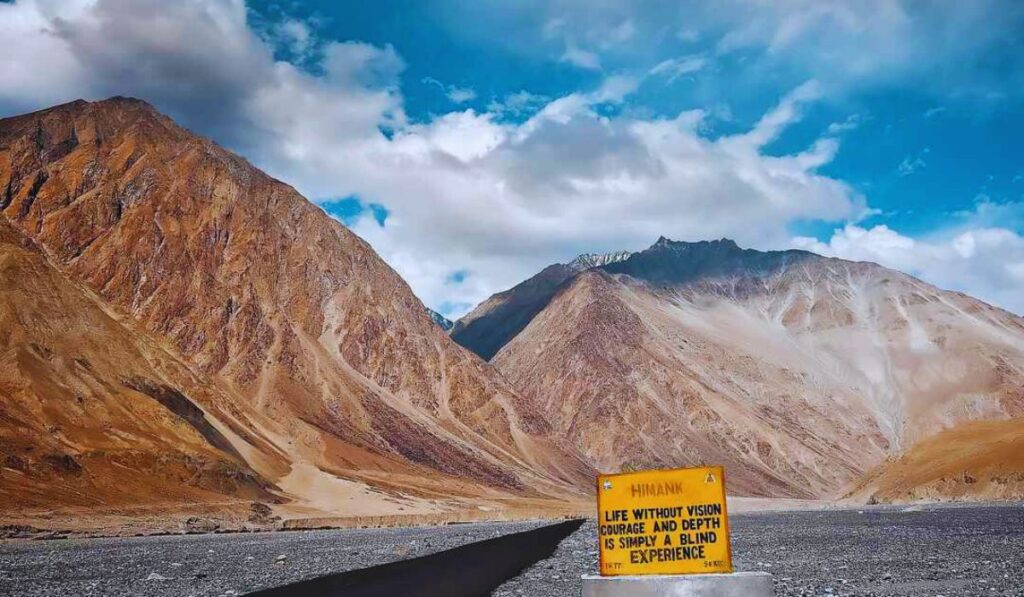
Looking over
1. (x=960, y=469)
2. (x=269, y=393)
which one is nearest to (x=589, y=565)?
(x=960, y=469)

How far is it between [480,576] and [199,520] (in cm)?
5171

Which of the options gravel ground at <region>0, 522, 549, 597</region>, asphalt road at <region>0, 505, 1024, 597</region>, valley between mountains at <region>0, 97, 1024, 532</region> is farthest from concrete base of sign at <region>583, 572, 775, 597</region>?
valley between mountains at <region>0, 97, 1024, 532</region>

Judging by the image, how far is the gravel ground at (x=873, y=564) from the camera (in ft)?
52.6

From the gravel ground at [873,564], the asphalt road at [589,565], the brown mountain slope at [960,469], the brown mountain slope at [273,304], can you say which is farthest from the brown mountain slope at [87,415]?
the brown mountain slope at [960,469]

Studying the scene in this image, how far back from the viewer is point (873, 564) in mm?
21531

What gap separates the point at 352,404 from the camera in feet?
420

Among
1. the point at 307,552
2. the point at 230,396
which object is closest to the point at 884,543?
the point at 307,552

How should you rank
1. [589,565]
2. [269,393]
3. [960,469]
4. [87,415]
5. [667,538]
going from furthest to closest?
[269,393], [960,469], [87,415], [589,565], [667,538]

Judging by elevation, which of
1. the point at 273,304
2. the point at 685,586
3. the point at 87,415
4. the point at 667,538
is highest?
the point at 273,304

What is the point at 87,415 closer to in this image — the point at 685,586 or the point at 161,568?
the point at 161,568

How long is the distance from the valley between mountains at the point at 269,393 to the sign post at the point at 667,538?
54344 mm

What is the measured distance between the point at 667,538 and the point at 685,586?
58cm

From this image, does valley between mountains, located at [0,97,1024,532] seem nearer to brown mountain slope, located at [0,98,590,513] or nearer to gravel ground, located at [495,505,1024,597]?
brown mountain slope, located at [0,98,590,513]

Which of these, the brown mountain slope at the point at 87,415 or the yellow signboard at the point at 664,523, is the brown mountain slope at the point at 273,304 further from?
the yellow signboard at the point at 664,523
